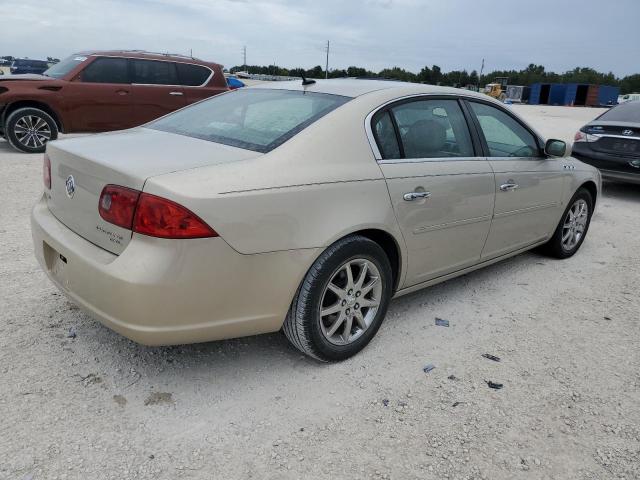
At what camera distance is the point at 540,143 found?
4344 millimetres

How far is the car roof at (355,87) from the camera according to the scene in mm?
3229

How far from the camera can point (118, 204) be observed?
2.36 m

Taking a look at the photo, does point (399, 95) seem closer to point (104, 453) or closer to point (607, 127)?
point (104, 453)

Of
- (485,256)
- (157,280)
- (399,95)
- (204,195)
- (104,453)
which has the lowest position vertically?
(104,453)

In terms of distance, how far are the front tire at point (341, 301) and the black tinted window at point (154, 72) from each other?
8080 millimetres

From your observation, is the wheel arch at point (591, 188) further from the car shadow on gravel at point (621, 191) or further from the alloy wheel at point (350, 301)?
the car shadow on gravel at point (621, 191)

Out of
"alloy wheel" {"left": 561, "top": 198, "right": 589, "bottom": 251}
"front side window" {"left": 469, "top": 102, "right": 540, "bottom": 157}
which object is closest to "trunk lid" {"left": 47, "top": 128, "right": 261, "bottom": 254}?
"front side window" {"left": 469, "top": 102, "right": 540, "bottom": 157}

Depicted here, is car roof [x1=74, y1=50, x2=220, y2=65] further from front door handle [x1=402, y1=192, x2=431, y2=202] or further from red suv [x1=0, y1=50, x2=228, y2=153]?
front door handle [x1=402, y1=192, x2=431, y2=202]

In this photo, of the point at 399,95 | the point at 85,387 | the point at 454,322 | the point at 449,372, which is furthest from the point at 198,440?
the point at 399,95

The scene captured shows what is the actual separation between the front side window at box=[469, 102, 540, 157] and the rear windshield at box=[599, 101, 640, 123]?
190 inches

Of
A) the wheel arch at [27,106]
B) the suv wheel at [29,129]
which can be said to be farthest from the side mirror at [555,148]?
the wheel arch at [27,106]

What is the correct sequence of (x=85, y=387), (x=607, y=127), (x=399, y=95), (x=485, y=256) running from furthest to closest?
(x=607, y=127), (x=485, y=256), (x=399, y=95), (x=85, y=387)

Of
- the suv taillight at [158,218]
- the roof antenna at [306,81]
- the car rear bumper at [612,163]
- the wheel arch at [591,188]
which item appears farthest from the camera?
the car rear bumper at [612,163]

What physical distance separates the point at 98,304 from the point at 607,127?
8.05 meters
